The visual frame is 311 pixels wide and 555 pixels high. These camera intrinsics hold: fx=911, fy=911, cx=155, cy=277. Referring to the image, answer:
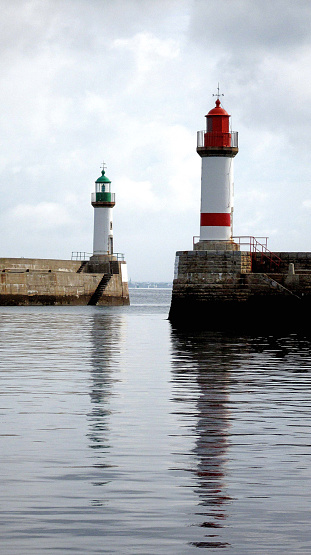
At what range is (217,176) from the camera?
105 ft

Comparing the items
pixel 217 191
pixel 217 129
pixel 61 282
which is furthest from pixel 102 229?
pixel 217 191

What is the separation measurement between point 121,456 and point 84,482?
105 cm

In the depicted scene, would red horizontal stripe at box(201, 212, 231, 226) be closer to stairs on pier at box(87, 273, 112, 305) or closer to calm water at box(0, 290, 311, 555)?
calm water at box(0, 290, 311, 555)

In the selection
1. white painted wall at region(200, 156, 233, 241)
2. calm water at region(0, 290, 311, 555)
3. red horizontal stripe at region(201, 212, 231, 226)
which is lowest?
calm water at region(0, 290, 311, 555)

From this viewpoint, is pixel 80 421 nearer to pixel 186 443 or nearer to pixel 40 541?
pixel 186 443

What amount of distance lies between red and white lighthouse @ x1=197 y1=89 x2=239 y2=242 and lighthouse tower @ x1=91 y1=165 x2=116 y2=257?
80.1 feet

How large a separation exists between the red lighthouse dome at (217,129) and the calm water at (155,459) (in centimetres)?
1664

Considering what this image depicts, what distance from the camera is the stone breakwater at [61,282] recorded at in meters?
49.6

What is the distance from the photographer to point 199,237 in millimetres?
32156

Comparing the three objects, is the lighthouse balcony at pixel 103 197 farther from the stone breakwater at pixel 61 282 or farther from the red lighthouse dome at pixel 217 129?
the red lighthouse dome at pixel 217 129

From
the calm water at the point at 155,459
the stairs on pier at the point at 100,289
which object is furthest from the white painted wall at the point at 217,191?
the stairs on pier at the point at 100,289

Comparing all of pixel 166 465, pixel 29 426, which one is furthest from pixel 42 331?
pixel 166 465

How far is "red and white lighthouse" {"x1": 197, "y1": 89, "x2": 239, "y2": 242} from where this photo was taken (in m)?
31.9

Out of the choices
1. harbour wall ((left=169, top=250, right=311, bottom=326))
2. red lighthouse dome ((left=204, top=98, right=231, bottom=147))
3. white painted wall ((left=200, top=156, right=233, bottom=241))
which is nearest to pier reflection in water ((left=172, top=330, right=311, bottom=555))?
harbour wall ((left=169, top=250, right=311, bottom=326))
